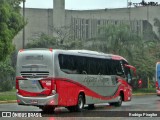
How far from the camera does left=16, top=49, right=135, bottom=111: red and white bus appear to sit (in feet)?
67.2

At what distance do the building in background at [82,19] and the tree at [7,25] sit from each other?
111 ft

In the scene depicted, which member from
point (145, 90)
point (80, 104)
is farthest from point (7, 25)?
point (145, 90)

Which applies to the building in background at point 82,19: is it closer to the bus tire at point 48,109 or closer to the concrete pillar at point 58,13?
the concrete pillar at point 58,13

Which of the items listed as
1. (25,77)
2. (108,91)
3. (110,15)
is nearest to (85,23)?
(110,15)

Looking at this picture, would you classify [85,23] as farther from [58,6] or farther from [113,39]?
[113,39]

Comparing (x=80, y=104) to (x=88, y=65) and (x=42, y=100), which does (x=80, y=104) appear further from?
(x=42, y=100)

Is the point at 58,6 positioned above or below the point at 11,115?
above

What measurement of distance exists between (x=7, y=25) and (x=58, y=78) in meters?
13.6

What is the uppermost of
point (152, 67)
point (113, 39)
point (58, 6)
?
point (58, 6)

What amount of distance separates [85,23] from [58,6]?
7.00 m

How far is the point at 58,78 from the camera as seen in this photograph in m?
20.6

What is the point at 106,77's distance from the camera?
25.8 meters

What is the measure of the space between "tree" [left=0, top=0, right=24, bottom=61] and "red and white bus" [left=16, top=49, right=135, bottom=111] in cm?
968

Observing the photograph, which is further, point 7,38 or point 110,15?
point 110,15
